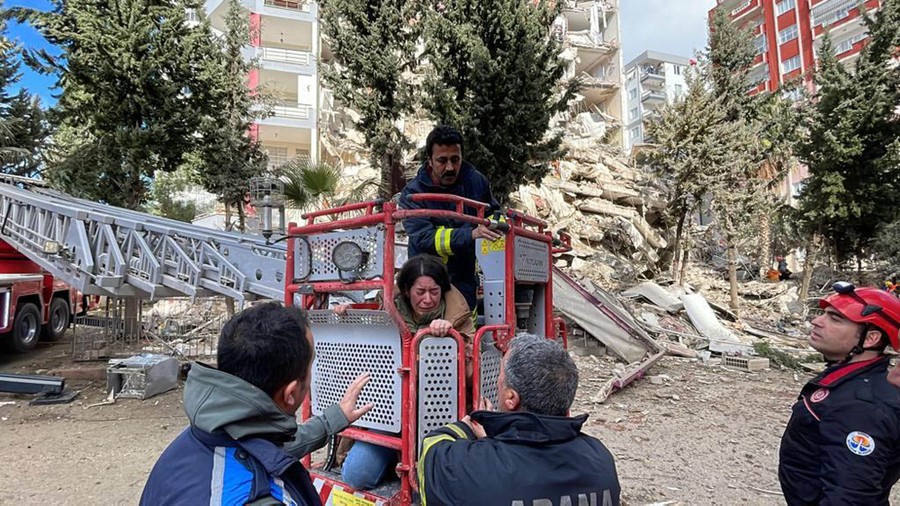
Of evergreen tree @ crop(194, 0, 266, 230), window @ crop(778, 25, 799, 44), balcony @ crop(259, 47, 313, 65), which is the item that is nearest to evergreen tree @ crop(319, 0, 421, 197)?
evergreen tree @ crop(194, 0, 266, 230)

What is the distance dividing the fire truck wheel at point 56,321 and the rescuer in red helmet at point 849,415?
14022mm

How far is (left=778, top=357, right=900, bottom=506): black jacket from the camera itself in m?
1.81

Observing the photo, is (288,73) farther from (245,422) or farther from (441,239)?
(245,422)

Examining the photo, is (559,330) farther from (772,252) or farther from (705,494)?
(772,252)

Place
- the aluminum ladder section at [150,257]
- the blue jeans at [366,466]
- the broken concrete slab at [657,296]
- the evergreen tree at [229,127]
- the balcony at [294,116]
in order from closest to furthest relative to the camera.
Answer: the blue jeans at [366,466] → the aluminum ladder section at [150,257] → the broken concrete slab at [657,296] → the evergreen tree at [229,127] → the balcony at [294,116]

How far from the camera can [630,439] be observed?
18.2 ft

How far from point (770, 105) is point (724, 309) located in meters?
9.60

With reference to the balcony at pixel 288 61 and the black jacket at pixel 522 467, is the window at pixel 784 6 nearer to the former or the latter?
the balcony at pixel 288 61

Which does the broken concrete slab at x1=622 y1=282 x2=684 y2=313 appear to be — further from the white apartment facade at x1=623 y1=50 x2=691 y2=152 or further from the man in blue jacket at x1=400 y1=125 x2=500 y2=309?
the white apartment facade at x1=623 y1=50 x2=691 y2=152

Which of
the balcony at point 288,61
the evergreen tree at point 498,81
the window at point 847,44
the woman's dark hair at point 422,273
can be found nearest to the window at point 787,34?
the window at point 847,44

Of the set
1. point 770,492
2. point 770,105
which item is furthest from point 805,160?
point 770,492

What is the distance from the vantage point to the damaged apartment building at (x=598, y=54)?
35956mm

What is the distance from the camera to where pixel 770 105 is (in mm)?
18750

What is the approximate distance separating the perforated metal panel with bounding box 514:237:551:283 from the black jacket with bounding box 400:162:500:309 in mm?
301
